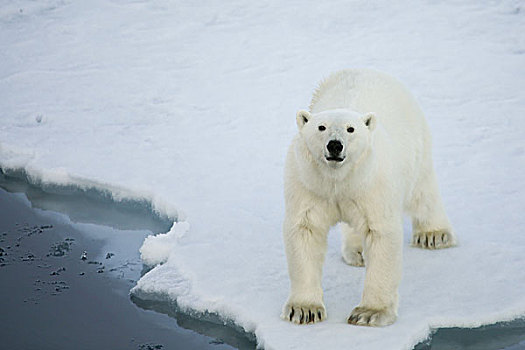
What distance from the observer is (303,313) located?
4.08m

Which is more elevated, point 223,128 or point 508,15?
point 508,15

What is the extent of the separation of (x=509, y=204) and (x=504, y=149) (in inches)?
38.8

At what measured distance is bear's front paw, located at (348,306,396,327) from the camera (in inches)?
158

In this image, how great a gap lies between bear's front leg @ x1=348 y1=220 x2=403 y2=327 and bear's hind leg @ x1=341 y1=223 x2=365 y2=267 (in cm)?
78

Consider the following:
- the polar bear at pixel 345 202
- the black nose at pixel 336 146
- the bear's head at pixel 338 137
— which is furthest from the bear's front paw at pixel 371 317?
the black nose at pixel 336 146

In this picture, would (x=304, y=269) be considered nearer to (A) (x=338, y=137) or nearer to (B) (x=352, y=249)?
(A) (x=338, y=137)

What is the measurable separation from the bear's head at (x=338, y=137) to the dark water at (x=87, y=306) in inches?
39.3

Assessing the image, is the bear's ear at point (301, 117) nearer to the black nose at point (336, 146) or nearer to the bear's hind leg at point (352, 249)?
the black nose at point (336, 146)

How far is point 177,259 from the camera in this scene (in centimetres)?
490

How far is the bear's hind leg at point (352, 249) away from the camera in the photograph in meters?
4.85

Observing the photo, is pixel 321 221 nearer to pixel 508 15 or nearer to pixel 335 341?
pixel 335 341

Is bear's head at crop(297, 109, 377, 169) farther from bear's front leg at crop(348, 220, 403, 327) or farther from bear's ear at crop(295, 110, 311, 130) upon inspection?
bear's front leg at crop(348, 220, 403, 327)

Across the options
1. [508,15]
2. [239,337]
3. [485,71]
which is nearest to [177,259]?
[239,337]

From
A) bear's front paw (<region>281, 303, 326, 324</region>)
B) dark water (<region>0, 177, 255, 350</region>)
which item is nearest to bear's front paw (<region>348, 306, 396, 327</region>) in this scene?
bear's front paw (<region>281, 303, 326, 324</region>)
